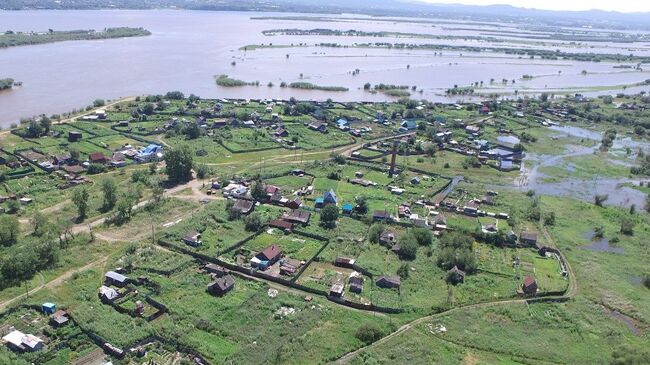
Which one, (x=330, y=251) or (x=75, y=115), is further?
(x=75, y=115)

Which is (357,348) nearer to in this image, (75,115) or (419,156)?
(419,156)

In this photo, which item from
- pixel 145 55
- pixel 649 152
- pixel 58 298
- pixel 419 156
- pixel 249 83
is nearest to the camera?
pixel 58 298

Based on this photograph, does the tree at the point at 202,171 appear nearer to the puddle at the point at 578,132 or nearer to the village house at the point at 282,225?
the village house at the point at 282,225

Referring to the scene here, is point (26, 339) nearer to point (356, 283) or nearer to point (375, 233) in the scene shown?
point (356, 283)

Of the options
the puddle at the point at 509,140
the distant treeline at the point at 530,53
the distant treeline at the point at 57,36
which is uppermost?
the distant treeline at the point at 530,53

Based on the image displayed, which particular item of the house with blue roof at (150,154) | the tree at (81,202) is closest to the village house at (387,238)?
the tree at (81,202)

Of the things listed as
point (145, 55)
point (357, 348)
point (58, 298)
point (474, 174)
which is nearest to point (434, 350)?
point (357, 348)
